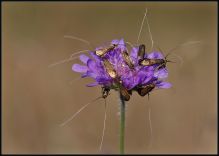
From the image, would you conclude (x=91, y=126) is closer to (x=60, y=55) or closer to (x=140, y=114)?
(x=140, y=114)

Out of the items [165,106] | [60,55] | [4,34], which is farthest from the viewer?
[4,34]

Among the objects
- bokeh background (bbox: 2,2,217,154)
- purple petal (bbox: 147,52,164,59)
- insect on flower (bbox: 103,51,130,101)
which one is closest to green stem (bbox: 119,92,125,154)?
insect on flower (bbox: 103,51,130,101)

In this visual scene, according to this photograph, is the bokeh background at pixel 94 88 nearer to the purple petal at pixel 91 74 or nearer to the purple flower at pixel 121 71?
the purple flower at pixel 121 71

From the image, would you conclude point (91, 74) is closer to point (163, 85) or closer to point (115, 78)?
point (115, 78)

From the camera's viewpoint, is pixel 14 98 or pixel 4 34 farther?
pixel 4 34

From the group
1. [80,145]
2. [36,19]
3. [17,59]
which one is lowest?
[80,145]

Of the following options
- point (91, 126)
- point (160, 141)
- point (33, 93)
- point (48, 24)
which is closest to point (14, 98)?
point (33, 93)
